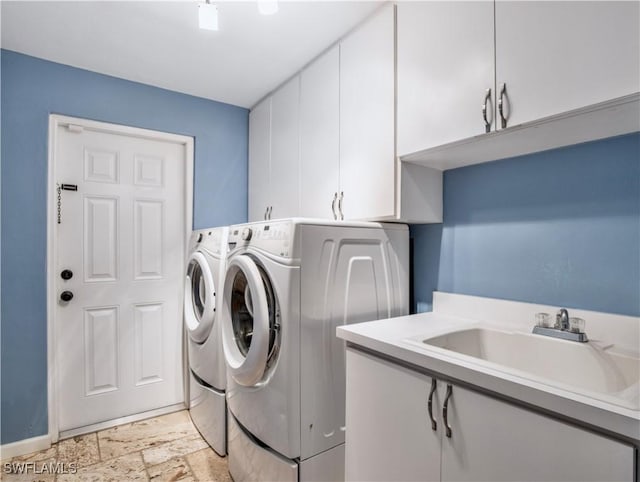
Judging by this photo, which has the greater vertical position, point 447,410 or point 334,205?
point 334,205

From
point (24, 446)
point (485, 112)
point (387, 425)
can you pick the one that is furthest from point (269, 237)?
point (24, 446)

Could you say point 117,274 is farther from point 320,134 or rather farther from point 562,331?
point 562,331

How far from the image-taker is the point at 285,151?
2.40 m

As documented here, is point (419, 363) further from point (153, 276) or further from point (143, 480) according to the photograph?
point (153, 276)

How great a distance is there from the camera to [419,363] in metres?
1.09

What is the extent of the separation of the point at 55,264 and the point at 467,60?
2.58 meters

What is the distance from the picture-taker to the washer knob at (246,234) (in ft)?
5.59

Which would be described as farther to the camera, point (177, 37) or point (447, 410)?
point (177, 37)

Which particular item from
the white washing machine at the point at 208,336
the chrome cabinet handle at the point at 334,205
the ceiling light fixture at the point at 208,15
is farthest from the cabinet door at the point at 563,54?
the white washing machine at the point at 208,336

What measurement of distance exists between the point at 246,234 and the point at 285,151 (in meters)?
0.90

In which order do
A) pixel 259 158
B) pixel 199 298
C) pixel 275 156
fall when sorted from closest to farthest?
pixel 199 298 < pixel 275 156 < pixel 259 158

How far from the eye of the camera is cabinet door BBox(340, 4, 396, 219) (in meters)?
1.59

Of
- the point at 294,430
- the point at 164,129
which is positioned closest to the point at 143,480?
the point at 294,430

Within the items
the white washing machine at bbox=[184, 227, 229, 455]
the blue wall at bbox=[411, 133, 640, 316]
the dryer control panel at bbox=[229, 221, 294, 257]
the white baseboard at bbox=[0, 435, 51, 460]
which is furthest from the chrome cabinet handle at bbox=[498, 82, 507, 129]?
the white baseboard at bbox=[0, 435, 51, 460]
